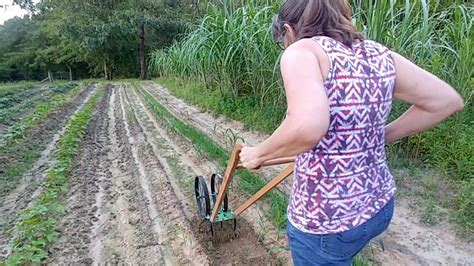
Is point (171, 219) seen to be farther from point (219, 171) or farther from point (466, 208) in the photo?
point (466, 208)

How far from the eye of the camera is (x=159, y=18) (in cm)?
2345

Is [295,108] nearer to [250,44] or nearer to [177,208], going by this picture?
[177,208]

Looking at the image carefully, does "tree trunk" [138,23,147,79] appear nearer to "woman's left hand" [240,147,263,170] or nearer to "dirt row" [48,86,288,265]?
"dirt row" [48,86,288,265]

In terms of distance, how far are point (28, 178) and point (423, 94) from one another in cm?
410

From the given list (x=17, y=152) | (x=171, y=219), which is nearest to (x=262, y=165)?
(x=171, y=219)

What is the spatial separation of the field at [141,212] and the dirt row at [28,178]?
0.04ft

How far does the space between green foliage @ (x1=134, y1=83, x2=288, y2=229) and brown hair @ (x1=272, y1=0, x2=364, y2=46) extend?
6.04ft

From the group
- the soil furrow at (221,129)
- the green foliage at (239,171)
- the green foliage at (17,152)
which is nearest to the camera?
the green foliage at (239,171)

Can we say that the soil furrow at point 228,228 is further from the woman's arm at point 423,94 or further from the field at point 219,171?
the woman's arm at point 423,94

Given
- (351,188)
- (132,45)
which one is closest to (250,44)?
(351,188)

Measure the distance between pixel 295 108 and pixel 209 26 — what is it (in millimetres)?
5130

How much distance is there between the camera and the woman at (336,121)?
2.66 ft

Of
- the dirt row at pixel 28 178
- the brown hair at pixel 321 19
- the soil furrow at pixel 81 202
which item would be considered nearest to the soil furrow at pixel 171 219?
the soil furrow at pixel 81 202

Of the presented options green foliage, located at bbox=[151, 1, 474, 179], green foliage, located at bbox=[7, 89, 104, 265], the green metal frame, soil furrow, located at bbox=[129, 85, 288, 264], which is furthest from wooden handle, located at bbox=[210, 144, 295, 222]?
green foliage, located at bbox=[151, 1, 474, 179]
